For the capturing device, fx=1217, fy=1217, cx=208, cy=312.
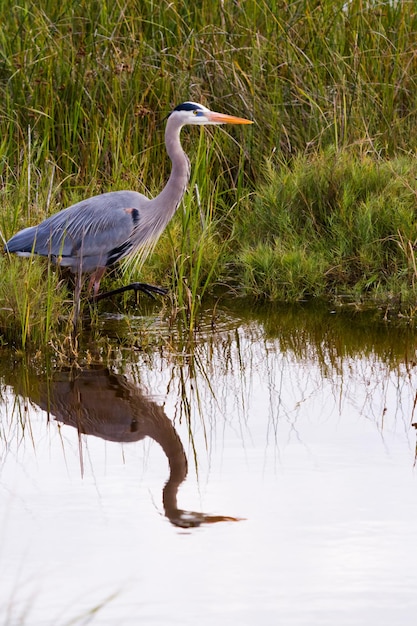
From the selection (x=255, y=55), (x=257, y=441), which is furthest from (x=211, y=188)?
(x=257, y=441)

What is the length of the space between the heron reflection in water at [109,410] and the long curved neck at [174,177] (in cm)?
144

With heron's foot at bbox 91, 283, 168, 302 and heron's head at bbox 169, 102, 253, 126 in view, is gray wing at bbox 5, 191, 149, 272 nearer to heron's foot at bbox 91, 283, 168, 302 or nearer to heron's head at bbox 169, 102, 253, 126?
heron's foot at bbox 91, 283, 168, 302

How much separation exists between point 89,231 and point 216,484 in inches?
106

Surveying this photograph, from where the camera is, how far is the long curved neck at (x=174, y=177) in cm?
649

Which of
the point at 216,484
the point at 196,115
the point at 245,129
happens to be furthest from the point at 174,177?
the point at 216,484

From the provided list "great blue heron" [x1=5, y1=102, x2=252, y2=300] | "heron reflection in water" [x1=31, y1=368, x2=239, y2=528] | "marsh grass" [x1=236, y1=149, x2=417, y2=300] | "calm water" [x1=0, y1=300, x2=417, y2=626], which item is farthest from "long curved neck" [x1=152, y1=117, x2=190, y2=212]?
"heron reflection in water" [x1=31, y1=368, x2=239, y2=528]

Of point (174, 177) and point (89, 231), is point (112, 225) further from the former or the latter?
point (174, 177)

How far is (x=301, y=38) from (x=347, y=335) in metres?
2.75

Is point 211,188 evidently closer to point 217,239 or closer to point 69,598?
point 217,239

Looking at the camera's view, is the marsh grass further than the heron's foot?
Yes

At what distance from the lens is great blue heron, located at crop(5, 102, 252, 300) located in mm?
6262

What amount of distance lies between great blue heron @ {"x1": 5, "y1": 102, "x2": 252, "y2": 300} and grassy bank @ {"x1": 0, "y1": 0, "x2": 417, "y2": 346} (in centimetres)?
29

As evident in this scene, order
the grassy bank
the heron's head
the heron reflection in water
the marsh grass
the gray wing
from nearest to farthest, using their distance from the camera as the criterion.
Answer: the heron reflection in water → the gray wing → the heron's head → the marsh grass → the grassy bank

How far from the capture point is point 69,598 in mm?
3049
